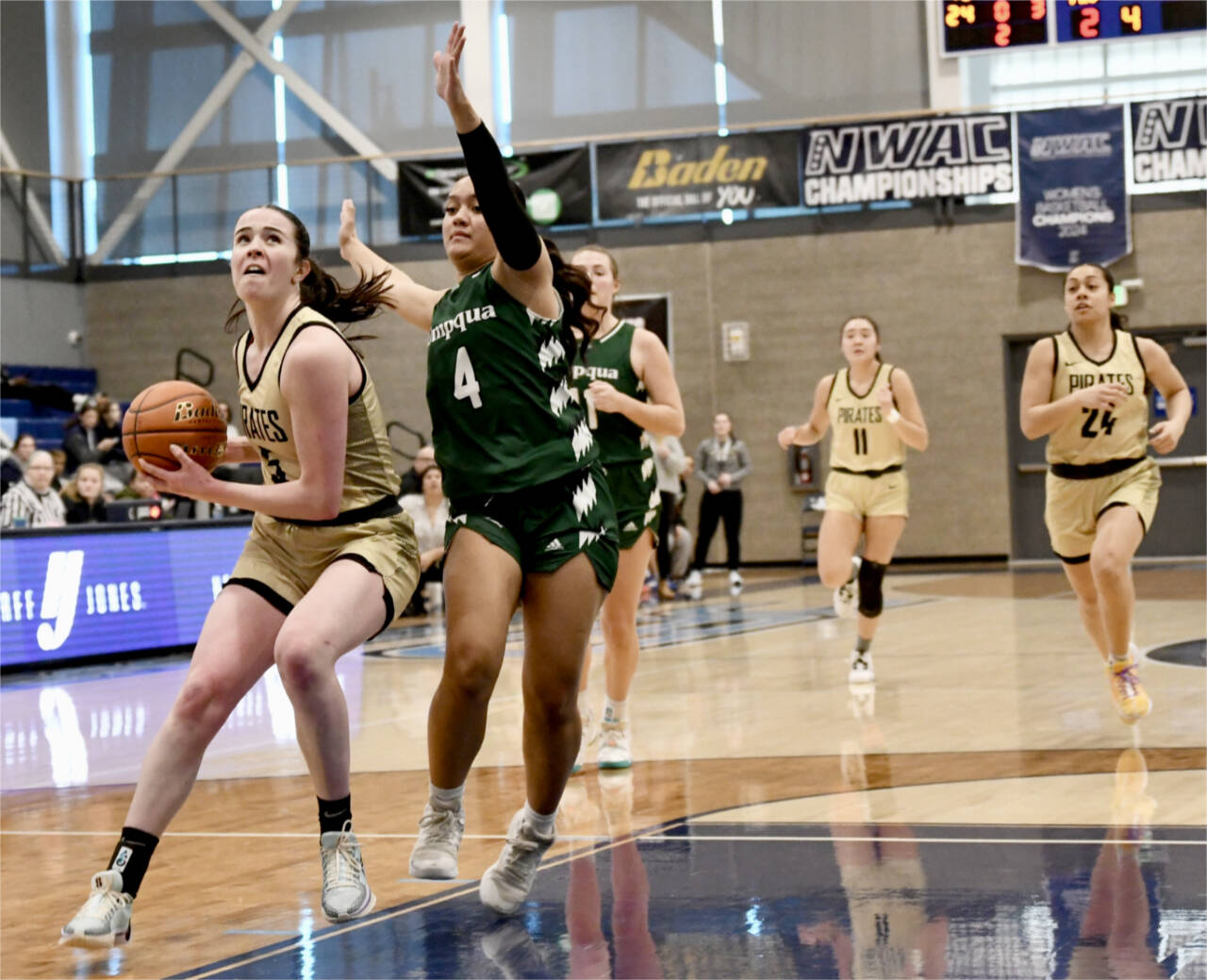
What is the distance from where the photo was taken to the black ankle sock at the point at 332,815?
13.0 ft

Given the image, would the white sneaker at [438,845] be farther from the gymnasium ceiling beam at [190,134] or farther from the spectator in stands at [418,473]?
the gymnasium ceiling beam at [190,134]

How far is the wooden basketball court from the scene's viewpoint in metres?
3.74

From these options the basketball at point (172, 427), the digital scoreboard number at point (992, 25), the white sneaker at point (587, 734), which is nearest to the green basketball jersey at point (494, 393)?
the basketball at point (172, 427)

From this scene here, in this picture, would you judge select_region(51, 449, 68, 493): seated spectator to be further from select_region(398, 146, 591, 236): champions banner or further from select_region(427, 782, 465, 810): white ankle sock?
select_region(427, 782, 465, 810): white ankle sock

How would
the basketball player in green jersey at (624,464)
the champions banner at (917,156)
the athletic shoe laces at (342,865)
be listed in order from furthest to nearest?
1. the champions banner at (917,156)
2. the basketball player in green jersey at (624,464)
3. the athletic shoe laces at (342,865)

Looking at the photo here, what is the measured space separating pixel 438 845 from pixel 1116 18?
12.6 m

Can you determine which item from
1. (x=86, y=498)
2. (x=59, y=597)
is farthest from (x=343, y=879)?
(x=86, y=498)

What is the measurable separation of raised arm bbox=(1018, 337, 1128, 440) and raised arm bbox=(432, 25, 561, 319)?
3.32 m

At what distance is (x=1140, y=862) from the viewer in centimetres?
438

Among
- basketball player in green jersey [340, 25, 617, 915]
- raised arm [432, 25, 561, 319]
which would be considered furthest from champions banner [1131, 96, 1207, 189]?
raised arm [432, 25, 561, 319]

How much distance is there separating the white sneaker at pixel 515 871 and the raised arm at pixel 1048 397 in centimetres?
323

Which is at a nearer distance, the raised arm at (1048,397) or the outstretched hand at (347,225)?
the outstretched hand at (347,225)

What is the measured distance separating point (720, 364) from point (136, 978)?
52.3 feet

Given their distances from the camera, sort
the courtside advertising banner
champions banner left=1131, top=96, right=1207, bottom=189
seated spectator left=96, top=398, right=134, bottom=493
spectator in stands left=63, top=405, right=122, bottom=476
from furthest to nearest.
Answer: the courtside advertising banner → champions banner left=1131, top=96, right=1207, bottom=189 → seated spectator left=96, top=398, right=134, bottom=493 → spectator in stands left=63, top=405, right=122, bottom=476
